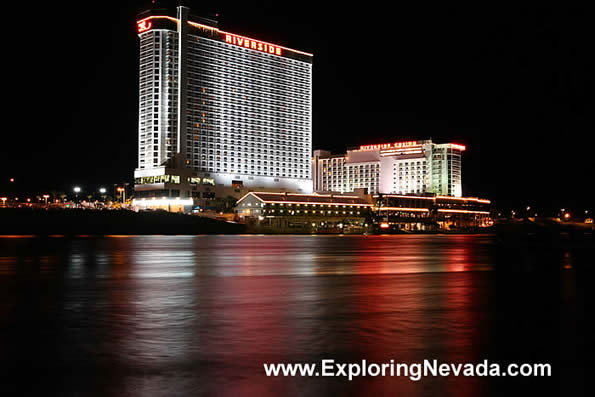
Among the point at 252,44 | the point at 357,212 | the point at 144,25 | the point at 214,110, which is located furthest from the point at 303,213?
the point at 144,25

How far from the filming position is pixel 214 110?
15700cm

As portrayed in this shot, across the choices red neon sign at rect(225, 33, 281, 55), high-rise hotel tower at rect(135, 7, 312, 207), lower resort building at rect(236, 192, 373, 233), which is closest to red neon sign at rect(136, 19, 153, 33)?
high-rise hotel tower at rect(135, 7, 312, 207)

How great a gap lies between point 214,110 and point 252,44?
25.1 metres

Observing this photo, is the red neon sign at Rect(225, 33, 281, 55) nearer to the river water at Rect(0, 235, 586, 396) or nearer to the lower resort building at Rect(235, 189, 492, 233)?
the lower resort building at Rect(235, 189, 492, 233)

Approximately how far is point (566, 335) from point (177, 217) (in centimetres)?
9742

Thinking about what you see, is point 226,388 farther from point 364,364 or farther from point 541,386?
point 541,386

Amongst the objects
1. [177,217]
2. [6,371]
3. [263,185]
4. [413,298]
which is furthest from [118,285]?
[263,185]

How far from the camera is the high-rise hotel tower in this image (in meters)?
148

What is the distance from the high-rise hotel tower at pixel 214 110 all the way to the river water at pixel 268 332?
130m

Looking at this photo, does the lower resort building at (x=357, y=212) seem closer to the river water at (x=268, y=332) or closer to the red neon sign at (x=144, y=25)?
the red neon sign at (x=144, y=25)

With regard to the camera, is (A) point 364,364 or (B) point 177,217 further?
(B) point 177,217

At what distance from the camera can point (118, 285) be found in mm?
16844

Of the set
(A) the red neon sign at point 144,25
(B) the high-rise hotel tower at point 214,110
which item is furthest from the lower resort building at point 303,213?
(A) the red neon sign at point 144,25

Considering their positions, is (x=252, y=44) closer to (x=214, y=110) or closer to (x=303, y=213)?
(x=214, y=110)
